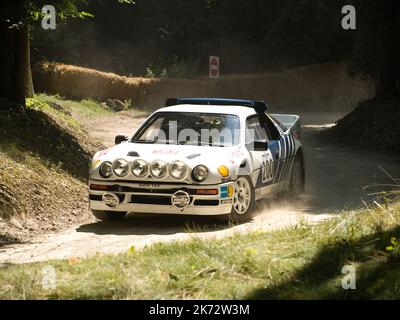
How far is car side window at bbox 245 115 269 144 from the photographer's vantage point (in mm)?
13031

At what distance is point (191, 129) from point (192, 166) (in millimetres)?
1312

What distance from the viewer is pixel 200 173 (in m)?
11.6

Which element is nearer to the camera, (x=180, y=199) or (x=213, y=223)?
(x=180, y=199)

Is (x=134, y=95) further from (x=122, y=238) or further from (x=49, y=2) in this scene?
(x=122, y=238)

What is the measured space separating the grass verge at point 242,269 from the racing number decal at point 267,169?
3546 mm

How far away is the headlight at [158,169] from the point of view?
456 inches

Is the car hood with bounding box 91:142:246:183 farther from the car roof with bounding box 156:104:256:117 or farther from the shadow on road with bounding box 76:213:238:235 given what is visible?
the car roof with bounding box 156:104:256:117

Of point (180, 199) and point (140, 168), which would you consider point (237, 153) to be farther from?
point (140, 168)

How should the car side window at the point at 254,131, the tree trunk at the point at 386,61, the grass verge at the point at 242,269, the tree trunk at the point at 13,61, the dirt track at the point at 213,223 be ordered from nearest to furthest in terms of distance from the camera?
the grass verge at the point at 242,269 < the dirt track at the point at 213,223 < the car side window at the point at 254,131 < the tree trunk at the point at 13,61 < the tree trunk at the point at 386,61

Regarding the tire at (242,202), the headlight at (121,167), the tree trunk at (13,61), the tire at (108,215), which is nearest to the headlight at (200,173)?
the tire at (242,202)

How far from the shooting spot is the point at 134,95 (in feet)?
129

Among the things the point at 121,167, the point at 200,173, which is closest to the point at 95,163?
the point at 121,167

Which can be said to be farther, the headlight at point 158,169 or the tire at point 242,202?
the tire at point 242,202

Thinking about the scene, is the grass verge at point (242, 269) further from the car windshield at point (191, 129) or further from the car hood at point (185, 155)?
the car windshield at point (191, 129)
